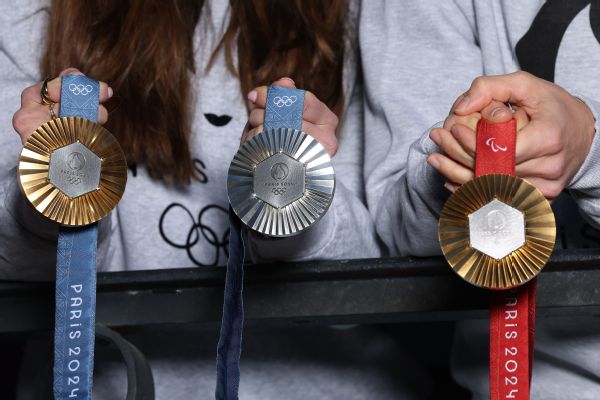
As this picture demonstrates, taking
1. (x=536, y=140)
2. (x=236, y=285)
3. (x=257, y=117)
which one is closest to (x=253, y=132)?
(x=257, y=117)

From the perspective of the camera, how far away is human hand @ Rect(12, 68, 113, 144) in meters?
0.79

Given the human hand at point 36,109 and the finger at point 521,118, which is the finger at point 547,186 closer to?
the finger at point 521,118

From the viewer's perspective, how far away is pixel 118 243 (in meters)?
1.10

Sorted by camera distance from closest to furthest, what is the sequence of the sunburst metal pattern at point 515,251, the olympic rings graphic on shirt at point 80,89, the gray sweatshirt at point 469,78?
the sunburst metal pattern at point 515,251, the olympic rings graphic on shirt at point 80,89, the gray sweatshirt at point 469,78

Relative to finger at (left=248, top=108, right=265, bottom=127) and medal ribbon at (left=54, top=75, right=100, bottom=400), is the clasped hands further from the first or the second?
medal ribbon at (left=54, top=75, right=100, bottom=400)

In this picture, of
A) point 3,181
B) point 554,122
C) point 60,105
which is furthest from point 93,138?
point 554,122

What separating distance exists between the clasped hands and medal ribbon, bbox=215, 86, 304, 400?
12 centimetres

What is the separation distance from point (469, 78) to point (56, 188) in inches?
18.9

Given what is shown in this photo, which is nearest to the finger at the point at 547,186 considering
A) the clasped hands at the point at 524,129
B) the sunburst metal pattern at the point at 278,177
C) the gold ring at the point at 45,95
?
the clasped hands at the point at 524,129

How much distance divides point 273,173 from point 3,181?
338 mm

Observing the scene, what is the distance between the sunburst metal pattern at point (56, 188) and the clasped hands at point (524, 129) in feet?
0.80

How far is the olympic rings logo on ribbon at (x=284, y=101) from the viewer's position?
0.77m

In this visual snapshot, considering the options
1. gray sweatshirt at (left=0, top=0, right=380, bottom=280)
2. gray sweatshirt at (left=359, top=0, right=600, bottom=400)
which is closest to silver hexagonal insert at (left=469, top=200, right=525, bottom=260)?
gray sweatshirt at (left=359, top=0, right=600, bottom=400)

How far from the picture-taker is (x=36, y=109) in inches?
31.5
